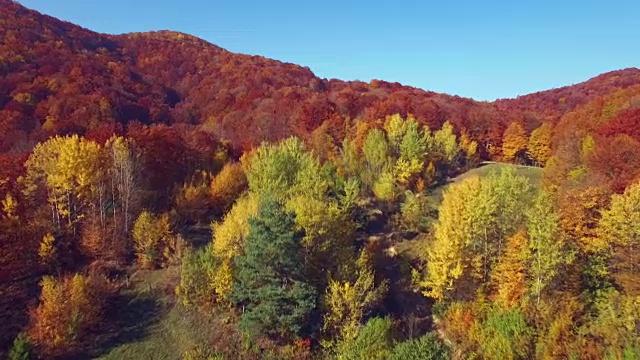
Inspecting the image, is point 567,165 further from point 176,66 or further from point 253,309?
point 176,66

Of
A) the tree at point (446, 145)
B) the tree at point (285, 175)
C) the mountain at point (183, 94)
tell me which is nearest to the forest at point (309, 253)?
the tree at point (285, 175)

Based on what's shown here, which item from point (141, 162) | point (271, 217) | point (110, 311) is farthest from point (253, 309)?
point (141, 162)

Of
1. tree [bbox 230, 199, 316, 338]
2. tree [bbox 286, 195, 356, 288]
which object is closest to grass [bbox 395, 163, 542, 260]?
tree [bbox 286, 195, 356, 288]

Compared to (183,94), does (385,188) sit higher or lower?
lower

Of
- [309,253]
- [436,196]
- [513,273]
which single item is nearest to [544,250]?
[513,273]

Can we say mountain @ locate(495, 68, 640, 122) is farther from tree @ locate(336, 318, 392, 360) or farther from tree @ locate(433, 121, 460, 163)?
tree @ locate(336, 318, 392, 360)

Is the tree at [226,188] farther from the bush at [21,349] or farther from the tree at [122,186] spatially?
the bush at [21,349]

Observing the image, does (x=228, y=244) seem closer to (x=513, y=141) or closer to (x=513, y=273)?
(x=513, y=273)
